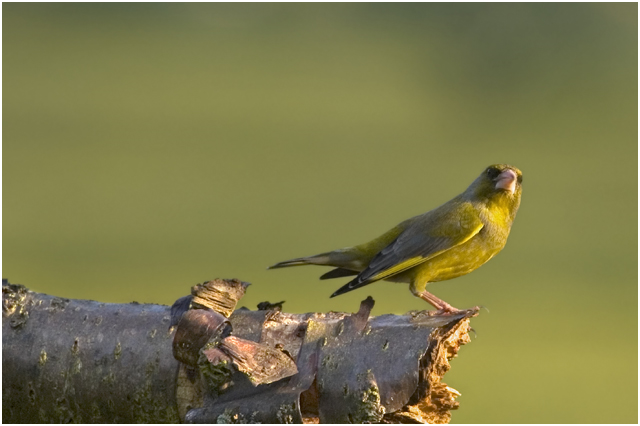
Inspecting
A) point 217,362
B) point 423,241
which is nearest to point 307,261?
point 423,241

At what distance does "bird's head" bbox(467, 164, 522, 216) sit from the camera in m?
3.69

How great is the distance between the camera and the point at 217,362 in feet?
7.14

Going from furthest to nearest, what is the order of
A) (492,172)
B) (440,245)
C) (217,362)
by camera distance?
(492,172)
(440,245)
(217,362)

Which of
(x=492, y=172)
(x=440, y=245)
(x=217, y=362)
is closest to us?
(x=217, y=362)

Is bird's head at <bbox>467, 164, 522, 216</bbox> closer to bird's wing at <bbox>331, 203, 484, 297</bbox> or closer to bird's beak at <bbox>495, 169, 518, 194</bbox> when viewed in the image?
bird's beak at <bbox>495, 169, 518, 194</bbox>

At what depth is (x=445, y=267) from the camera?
367 centimetres

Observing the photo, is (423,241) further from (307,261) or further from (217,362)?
(217,362)

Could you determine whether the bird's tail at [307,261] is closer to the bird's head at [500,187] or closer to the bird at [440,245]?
the bird at [440,245]

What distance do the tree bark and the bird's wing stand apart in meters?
1.11

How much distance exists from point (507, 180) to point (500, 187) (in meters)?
0.05

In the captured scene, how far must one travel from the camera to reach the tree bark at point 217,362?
214 centimetres

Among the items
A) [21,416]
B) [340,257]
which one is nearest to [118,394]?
[21,416]

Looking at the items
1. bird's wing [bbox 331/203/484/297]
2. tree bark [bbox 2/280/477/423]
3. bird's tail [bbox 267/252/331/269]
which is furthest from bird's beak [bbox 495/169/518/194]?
tree bark [bbox 2/280/477/423]

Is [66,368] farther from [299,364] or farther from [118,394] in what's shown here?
[299,364]
